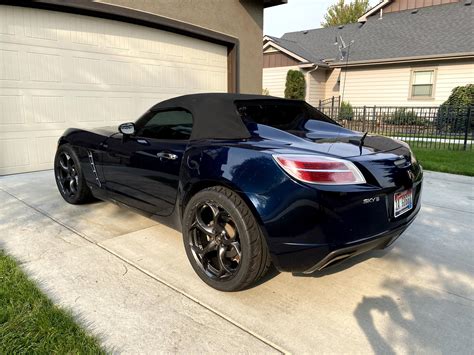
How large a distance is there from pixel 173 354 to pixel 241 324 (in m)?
0.45

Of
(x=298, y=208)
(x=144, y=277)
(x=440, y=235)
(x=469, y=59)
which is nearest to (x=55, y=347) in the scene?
(x=144, y=277)

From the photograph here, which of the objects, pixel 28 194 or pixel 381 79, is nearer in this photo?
pixel 28 194

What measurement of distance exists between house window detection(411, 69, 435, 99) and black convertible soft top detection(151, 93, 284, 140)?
47.9ft

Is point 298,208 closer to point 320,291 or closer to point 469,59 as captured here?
point 320,291

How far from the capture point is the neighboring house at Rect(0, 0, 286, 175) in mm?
6238

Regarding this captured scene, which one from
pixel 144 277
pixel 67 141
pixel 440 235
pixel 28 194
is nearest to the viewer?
pixel 144 277

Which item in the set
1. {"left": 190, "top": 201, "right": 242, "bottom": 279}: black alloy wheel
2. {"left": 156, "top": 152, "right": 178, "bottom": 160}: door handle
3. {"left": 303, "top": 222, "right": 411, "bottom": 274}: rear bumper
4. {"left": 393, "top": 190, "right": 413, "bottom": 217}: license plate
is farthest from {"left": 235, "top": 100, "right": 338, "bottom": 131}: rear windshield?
{"left": 303, "top": 222, "right": 411, "bottom": 274}: rear bumper

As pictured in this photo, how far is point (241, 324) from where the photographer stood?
225 centimetres

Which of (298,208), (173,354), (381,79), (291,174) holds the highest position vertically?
(381,79)

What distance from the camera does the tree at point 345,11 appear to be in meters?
33.9

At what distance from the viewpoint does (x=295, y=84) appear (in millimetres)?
17859

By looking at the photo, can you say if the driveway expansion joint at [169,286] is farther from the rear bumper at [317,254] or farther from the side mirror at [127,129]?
the side mirror at [127,129]

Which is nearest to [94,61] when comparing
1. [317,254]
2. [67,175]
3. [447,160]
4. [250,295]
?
[67,175]

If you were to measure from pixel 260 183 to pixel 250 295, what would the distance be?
0.84 m
